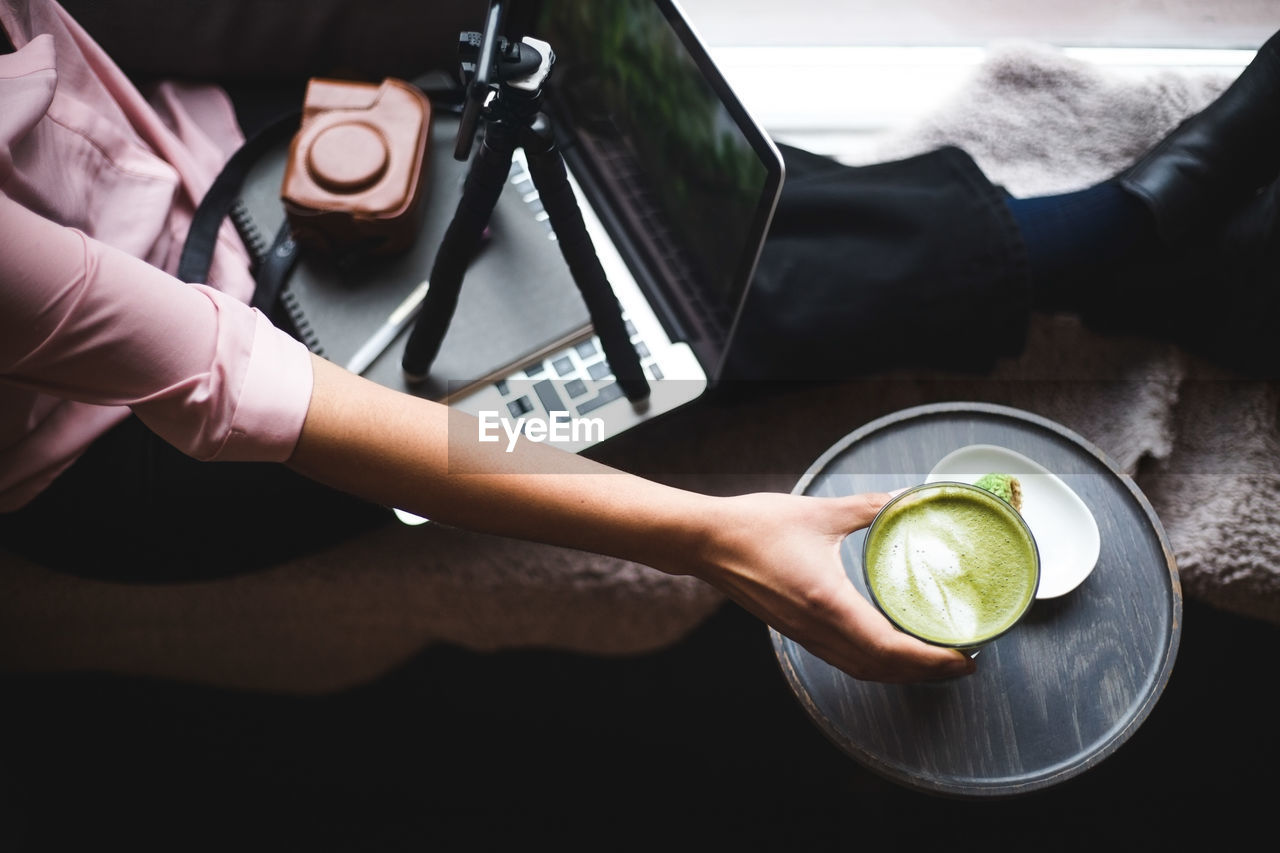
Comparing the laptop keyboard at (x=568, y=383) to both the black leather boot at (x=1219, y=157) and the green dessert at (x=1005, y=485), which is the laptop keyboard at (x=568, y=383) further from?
the black leather boot at (x=1219, y=157)

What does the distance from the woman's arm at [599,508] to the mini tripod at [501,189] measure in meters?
0.10

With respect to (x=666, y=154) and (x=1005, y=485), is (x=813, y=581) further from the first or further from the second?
(x=666, y=154)

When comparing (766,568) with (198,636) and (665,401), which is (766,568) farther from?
(198,636)

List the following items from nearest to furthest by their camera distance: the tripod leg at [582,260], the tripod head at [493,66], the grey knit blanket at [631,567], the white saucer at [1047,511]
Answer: the tripod head at [493,66], the tripod leg at [582,260], the white saucer at [1047,511], the grey knit blanket at [631,567]

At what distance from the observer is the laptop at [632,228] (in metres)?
0.72

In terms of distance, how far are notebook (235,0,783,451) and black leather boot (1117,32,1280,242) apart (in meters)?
0.49

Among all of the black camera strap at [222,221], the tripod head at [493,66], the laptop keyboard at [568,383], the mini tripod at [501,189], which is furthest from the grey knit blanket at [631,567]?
the tripod head at [493,66]

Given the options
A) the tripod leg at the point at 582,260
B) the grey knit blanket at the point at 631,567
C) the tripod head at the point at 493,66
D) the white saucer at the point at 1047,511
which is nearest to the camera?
the tripod head at the point at 493,66

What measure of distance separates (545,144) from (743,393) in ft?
1.29

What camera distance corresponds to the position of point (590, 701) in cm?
117

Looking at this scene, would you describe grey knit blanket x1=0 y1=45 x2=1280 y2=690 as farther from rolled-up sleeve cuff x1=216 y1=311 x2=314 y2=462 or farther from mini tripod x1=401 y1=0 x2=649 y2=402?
rolled-up sleeve cuff x1=216 y1=311 x2=314 y2=462

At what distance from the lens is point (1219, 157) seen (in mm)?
993

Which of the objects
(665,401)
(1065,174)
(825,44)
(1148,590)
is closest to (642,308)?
(665,401)

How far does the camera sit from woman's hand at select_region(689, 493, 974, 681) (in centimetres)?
65
